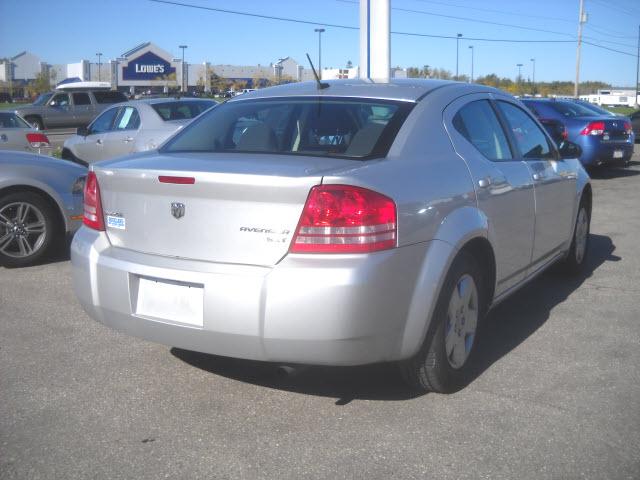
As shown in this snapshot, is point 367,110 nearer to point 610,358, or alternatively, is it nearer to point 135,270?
point 135,270

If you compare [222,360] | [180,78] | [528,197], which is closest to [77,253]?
[222,360]

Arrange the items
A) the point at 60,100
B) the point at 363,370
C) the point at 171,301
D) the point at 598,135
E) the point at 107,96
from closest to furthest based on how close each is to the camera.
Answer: the point at 171,301
the point at 363,370
the point at 598,135
the point at 60,100
the point at 107,96

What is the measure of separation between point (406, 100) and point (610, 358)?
1.95 meters

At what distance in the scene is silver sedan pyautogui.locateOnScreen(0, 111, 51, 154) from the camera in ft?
35.0

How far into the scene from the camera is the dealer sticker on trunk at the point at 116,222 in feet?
12.0

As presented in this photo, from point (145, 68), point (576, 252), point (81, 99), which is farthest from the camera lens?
point (145, 68)

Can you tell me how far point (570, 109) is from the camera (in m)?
15.4

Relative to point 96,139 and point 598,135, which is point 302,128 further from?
point 598,135

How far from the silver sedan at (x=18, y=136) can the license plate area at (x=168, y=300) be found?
26.4ft

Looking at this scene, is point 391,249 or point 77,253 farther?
point 77,253

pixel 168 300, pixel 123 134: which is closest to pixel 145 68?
pixel 123 134

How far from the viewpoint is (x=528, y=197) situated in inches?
182

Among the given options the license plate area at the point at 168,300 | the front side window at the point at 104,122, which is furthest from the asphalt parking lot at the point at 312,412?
the front side window at the point at 104,122

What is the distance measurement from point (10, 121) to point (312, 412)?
9.41m
